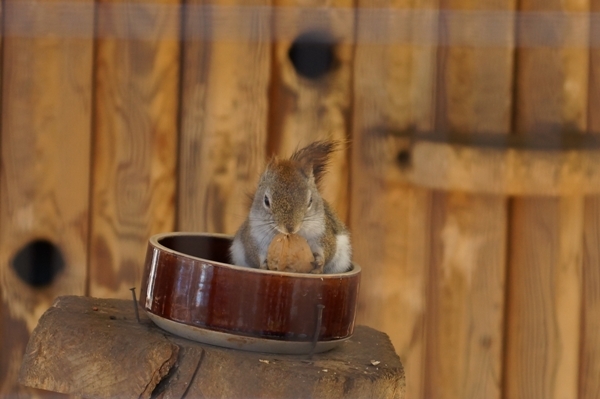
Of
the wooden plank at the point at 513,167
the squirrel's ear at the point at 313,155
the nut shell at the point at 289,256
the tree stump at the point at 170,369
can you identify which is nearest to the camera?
the tree stump at the point at 170,369

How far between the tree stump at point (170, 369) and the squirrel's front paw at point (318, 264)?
129mm

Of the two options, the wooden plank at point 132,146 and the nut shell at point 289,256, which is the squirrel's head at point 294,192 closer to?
the nut shell at point 289,256

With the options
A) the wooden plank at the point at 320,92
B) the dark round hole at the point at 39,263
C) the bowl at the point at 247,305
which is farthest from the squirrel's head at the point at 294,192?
the dark round hole at the point at 39,263

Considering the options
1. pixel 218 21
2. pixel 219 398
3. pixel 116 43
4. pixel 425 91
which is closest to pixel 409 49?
pixel 425 91

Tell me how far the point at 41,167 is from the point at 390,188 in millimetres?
643

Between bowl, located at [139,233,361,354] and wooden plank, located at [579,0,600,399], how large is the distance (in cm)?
66

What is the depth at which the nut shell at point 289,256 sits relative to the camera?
131 cm

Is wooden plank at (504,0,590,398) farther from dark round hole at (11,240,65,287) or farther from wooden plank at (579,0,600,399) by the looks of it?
dark round hole at (11,240,65,287)

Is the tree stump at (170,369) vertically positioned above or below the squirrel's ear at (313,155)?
below

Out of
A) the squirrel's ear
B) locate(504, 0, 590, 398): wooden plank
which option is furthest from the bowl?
locate(504, 0, 590, 398): wooden plank

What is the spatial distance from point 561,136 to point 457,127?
0.19 meters

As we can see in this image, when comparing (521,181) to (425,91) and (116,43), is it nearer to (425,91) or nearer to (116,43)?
(425,91)

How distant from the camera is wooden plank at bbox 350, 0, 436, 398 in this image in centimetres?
172

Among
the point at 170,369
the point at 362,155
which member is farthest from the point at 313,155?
the point at 170,369
